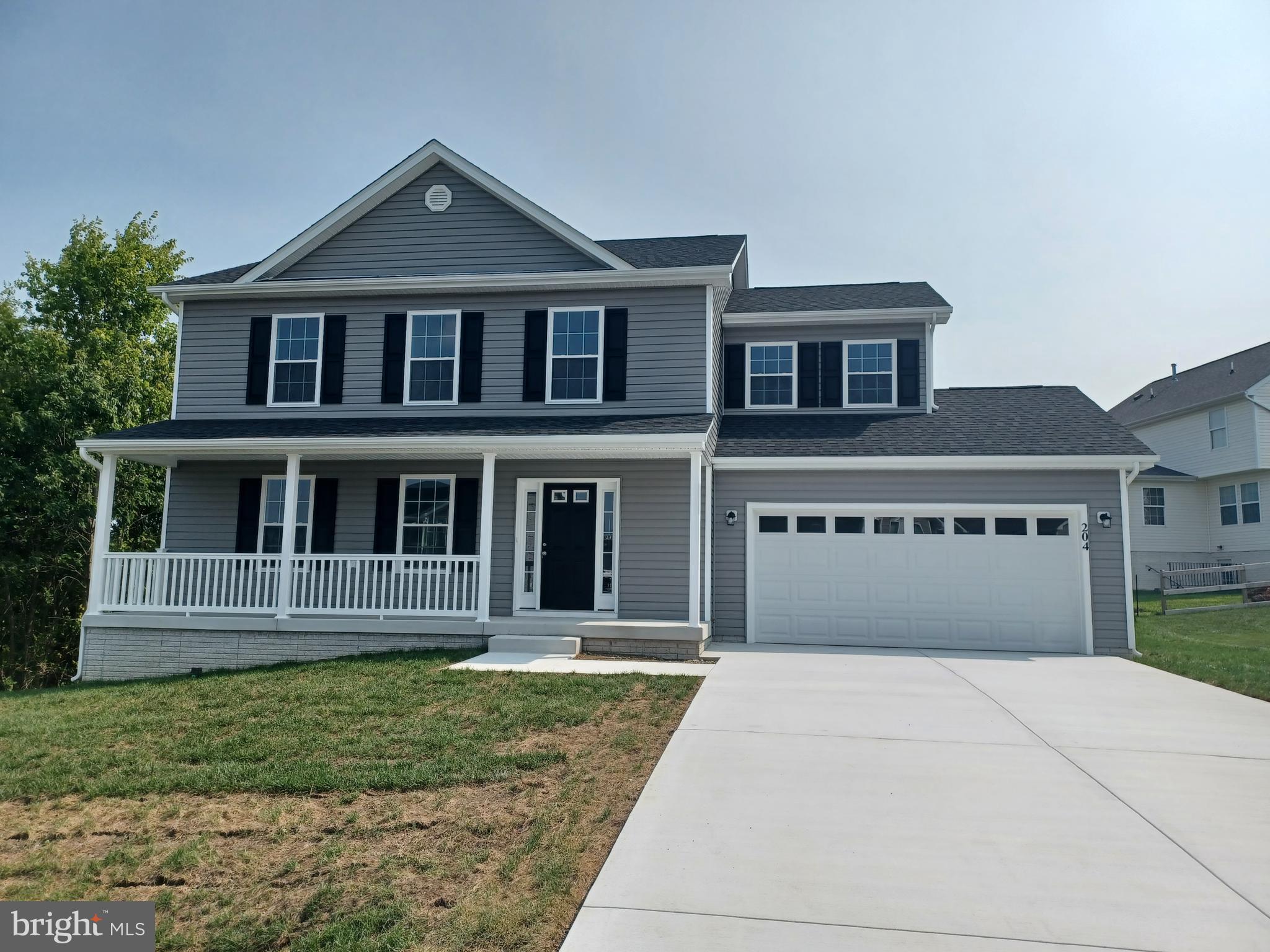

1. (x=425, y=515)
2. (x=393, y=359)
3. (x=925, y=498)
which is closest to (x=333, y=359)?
(x=393, y=359)

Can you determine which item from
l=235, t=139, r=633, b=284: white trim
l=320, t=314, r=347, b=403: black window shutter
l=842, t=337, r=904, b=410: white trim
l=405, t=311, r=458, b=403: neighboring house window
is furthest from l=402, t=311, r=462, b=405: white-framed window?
l=842, t=337, r=904, b=410: white trim

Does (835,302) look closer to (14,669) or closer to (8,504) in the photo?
(8,504)

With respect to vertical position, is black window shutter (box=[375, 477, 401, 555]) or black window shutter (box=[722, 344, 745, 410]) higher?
black window shutter (box=[722, 344, 745, 410])

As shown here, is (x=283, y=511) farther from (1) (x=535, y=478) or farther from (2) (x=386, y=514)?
(1) (x=535, y=478)

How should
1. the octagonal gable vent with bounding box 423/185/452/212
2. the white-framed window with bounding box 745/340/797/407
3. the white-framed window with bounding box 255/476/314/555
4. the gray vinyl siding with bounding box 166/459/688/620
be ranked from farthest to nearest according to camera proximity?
the white-framed window with bounding box 745/340/797/407
the octagonal gable vent with bounding box 423/185/452/212
the white-framed window with bounding box 255/476/314/555
the gray vinyl siding with bounding box 166/459/688/620

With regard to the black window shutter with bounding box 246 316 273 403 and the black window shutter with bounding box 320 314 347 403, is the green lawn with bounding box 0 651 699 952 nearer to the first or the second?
the black window shutter with bounding box 320 314 347 403

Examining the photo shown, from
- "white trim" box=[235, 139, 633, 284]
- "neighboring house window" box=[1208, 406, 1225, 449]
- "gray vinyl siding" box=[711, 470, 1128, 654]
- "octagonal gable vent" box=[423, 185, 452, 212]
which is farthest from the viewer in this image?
"neighboring house window" box=[1208, 406, 1225, 449]

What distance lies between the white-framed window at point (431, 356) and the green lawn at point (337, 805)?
19.3ft

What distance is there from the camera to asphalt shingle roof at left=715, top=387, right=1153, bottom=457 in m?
12.3

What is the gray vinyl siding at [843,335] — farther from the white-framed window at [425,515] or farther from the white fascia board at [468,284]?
the white-framed window at [425,515]

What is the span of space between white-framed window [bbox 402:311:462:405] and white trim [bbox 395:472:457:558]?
1256 mm

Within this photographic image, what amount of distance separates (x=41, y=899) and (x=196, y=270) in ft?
84.9

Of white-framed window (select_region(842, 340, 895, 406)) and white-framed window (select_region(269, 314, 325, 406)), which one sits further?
white-framed window (select_region(842, 340, 895, 406))

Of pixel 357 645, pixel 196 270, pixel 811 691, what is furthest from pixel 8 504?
pixel 811 691
